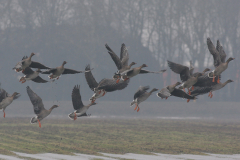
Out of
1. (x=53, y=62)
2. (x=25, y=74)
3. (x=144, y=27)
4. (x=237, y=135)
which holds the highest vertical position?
(x=144, y=27)

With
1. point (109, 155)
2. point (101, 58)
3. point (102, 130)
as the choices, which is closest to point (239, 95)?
point (101, 58)

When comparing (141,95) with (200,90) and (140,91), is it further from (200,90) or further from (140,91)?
(200,90)

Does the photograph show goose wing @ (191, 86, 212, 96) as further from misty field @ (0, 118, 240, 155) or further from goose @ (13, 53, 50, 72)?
misty field @ (0, 118, 240, 155)

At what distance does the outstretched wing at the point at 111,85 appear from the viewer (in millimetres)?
6559

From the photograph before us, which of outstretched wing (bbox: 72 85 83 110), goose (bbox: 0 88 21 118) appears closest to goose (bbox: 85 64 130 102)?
outstretched wing (bbox: 72 85 83 110)

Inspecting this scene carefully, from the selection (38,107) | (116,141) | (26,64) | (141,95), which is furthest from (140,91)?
(116,141)

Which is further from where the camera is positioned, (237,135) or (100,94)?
(237,135)

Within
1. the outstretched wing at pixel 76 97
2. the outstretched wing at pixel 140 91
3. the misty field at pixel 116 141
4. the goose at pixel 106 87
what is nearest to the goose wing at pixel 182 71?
the goose at pixel 106 87

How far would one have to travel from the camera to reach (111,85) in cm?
667

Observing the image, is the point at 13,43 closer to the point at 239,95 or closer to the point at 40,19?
the point at 40,19

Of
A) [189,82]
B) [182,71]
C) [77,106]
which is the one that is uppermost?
[182,71]

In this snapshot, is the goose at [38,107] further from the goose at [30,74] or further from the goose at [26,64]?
the goose at [26,64]

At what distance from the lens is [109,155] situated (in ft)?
174

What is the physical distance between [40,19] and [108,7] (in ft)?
112
